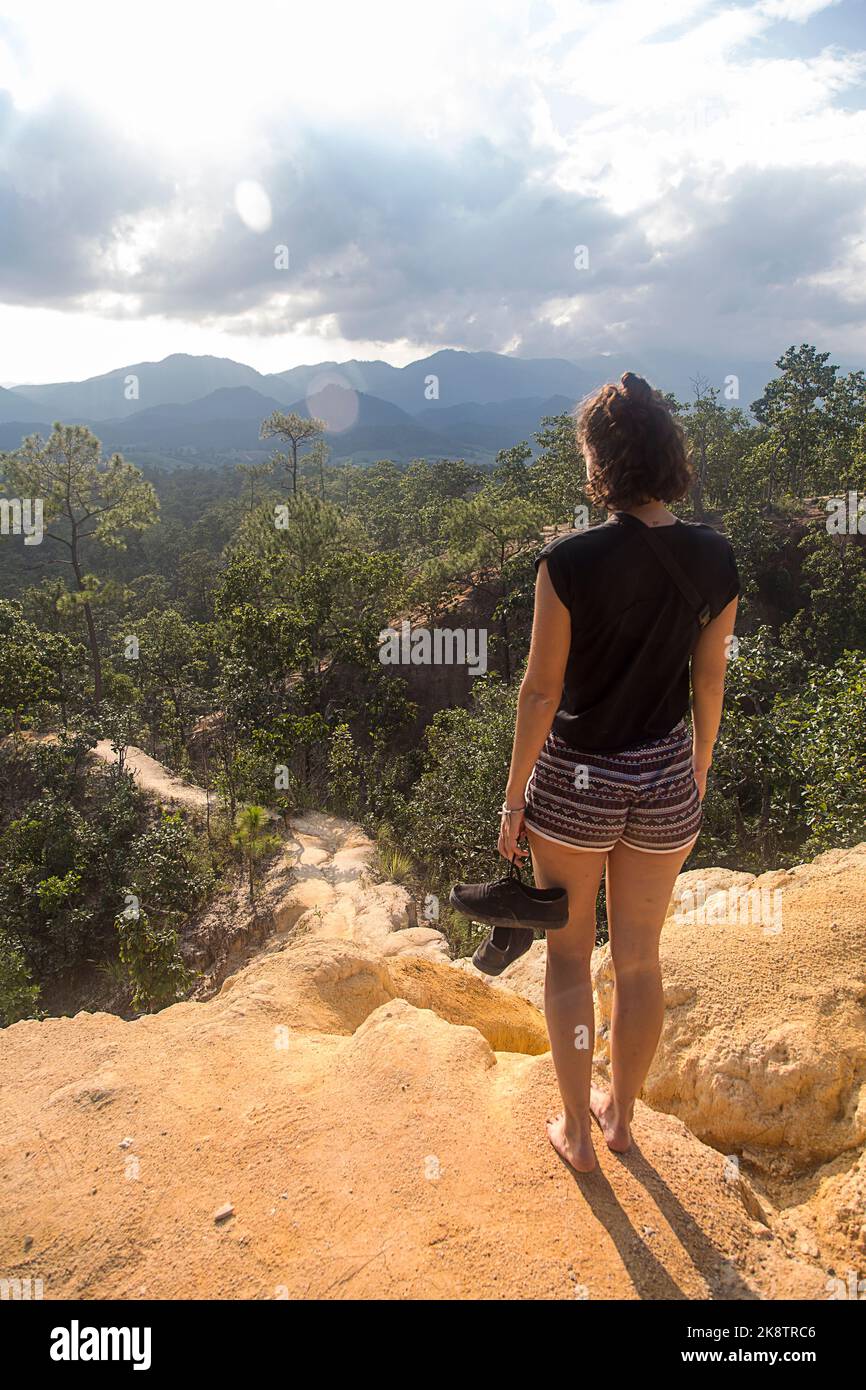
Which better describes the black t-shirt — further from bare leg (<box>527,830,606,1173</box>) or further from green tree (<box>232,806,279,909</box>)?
green tree (<box>232,806,279,909</box>)

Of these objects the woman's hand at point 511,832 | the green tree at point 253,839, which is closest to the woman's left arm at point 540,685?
the woman's hand at point 511,832

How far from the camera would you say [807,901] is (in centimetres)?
388

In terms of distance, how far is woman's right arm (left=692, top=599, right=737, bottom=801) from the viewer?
202 cm

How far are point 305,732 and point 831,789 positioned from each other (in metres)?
10.0

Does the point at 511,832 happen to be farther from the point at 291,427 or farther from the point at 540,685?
the point at 291,427

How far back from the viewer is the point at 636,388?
1.98 metres

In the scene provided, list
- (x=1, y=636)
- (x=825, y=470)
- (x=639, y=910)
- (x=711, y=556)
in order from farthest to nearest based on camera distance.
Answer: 1. (x=825, y=470)
2. (x=1, y=636)
3. (x=639, y=910)
4. (x=711, y=556)

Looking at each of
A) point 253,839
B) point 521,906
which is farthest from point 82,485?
point 521,906

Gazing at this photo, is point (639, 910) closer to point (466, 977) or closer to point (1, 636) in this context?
point (466, 977)

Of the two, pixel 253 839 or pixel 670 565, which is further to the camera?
pixel 253 839

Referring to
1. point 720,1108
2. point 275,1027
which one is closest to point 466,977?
point 275,1027

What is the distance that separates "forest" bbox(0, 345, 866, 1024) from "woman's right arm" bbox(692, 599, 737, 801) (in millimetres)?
541

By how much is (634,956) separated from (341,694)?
1825cm

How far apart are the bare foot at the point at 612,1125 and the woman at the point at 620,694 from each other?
1.54 ft
